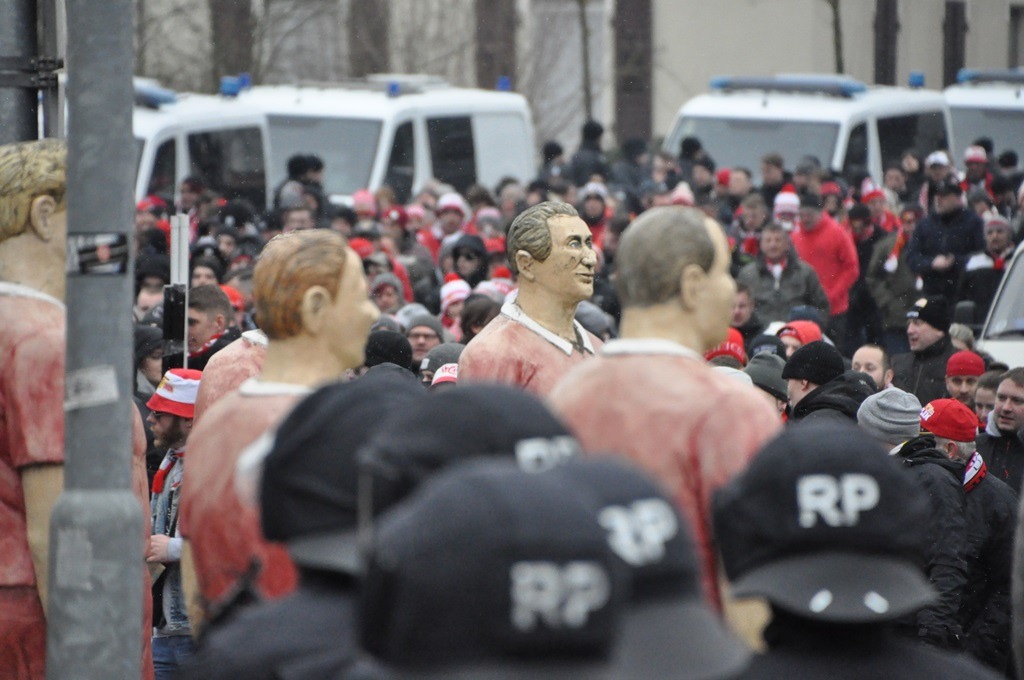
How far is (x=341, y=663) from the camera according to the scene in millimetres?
2650

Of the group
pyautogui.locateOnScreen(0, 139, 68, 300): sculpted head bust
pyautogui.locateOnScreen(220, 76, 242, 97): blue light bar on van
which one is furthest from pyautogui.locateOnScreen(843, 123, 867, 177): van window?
pyautogui.locateOnScreen(0, 139, 68, 300): sculpted head bust

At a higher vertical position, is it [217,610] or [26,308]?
[26,308]

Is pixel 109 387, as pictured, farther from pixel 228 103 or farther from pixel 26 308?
pixel 228 103

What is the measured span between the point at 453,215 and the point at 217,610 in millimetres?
14287

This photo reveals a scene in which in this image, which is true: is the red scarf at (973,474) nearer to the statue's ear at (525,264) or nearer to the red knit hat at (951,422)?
the red knit hat at (951,422)

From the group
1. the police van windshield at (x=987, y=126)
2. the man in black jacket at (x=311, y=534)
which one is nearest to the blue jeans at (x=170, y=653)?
the man in black jacket at (x=311, y=534)

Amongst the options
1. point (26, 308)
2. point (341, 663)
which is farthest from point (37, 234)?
point (341, 663)

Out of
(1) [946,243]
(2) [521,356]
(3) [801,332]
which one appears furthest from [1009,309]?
(2) [521,356]

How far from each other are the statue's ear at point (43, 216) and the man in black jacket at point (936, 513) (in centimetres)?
307

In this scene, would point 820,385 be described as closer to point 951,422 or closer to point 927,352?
point 951,422

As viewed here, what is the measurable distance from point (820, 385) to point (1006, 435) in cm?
129

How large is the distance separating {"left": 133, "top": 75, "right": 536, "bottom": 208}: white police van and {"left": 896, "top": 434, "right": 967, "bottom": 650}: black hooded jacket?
12.0m

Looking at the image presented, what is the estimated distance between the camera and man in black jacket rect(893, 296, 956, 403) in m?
10.6

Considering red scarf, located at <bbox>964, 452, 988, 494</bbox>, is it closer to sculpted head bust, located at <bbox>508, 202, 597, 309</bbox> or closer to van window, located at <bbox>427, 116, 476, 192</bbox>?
sculpted head bust, located at <bbox>508, 202, 597, 309</bbox>
